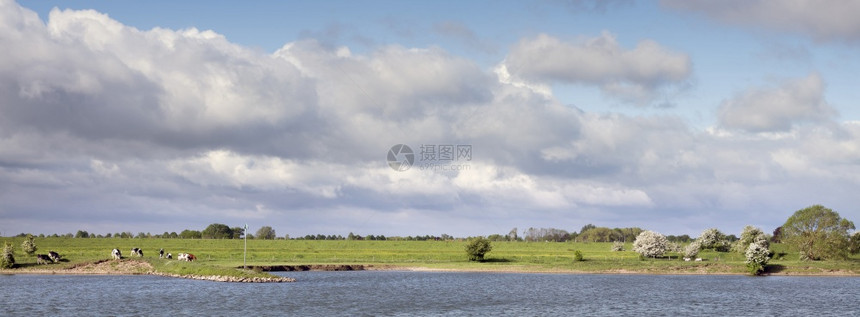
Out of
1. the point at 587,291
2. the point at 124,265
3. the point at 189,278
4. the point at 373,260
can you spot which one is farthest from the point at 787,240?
the point at 124,265

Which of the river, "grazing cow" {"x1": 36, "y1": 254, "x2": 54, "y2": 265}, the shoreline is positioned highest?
"grazing cow" {"x1": 36, "y1": 254, "x2": 54, "y2": 265}

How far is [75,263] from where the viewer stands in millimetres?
101688

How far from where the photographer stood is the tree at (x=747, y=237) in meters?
134


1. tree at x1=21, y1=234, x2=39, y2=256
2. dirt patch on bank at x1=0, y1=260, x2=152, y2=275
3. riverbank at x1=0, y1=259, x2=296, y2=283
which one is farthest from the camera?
tree at x1=21, y1=234, x2=39, y2=256

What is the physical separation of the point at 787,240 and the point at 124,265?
10568 centimetres

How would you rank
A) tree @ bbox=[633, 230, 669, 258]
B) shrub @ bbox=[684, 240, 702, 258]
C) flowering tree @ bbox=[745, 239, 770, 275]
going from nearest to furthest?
flowering tree @ bbox=[745, 239, 770, 275] < tree @ bbox=[633, 230, 669, 258] < shrub @ bbox=[684, 240, 702, 258]

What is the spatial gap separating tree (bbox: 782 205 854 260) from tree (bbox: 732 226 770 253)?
8717 millimetres

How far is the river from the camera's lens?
62031mm

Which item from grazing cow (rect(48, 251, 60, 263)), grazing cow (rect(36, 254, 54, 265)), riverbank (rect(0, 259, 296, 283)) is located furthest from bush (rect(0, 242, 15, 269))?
grazing cow (rect(48, 251, 60, 263))

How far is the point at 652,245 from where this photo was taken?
12888cm

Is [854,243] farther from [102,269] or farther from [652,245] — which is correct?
[102,269]

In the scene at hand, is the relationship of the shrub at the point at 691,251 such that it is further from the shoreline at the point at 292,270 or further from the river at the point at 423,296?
the river at the point at 423,296

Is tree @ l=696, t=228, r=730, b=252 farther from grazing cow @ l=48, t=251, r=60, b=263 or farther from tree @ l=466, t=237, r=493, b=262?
grazing cow @ l=48, t=251, r=60, b=263

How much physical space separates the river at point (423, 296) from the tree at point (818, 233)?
19852 millimetres
